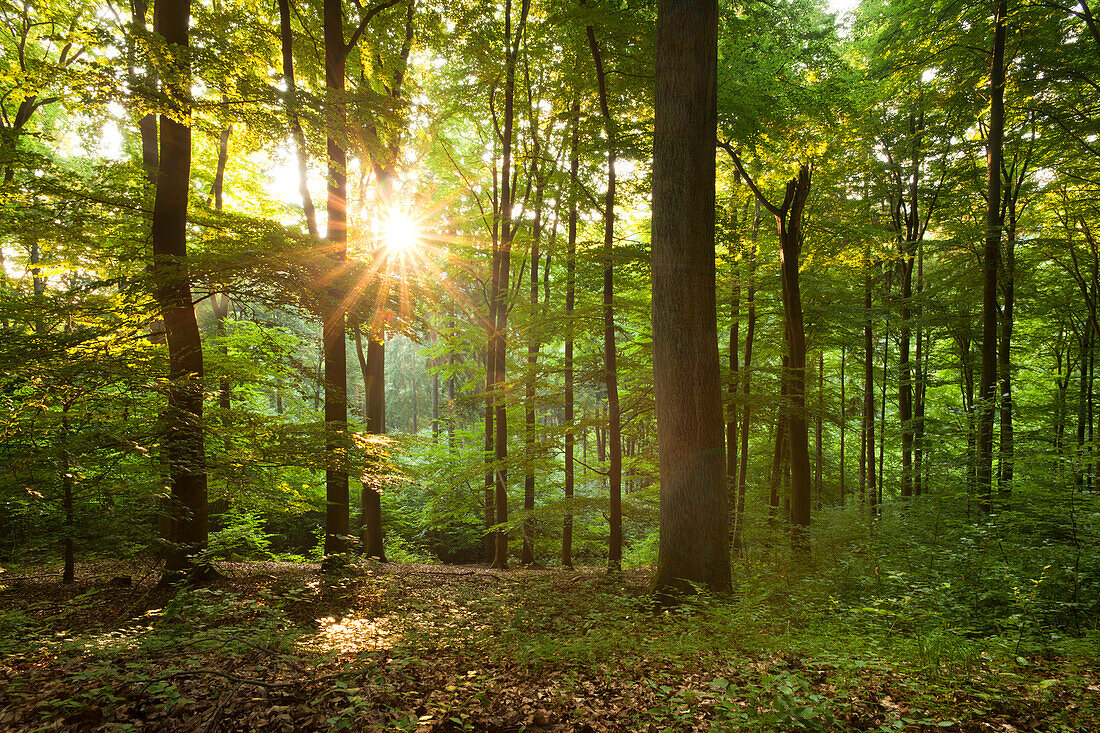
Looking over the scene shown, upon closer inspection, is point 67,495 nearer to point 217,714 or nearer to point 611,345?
point 217,714

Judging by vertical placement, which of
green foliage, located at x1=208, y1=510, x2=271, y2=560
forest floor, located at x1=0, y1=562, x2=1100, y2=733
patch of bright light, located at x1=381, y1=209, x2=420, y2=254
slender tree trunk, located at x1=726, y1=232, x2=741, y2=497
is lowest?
green foliage, located at x1=208, y1=510, x2=271, y2=560

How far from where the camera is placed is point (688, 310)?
18.6ft

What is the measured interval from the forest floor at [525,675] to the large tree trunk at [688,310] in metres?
0.81

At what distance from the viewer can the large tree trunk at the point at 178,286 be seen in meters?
5.48

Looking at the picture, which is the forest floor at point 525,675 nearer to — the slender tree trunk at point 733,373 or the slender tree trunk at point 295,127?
the slender tree trunk at point 733,373

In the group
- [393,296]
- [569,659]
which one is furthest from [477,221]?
[569,659]

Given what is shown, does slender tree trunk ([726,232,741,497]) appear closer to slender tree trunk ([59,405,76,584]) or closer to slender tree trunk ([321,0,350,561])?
slender tree trunk ([321,0,350,561])

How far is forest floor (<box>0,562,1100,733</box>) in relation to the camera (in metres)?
2.57

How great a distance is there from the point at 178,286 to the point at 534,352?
294 inches

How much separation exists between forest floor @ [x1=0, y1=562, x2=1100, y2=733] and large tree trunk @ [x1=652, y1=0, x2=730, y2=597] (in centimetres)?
81

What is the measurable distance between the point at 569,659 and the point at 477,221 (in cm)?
1201

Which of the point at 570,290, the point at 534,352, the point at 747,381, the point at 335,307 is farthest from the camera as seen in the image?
the point at 534,352

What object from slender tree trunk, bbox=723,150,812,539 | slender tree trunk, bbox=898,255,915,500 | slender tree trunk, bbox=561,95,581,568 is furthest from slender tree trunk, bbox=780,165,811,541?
slender tree trunk, bbox=898,255,915,500

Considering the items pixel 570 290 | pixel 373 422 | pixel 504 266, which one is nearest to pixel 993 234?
pixel 570 290
